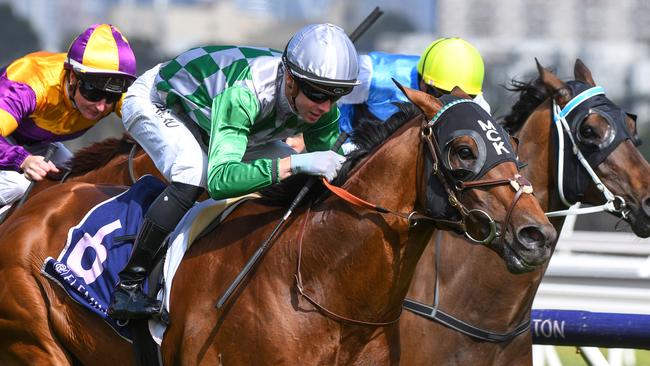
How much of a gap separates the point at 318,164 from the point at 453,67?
167 cm

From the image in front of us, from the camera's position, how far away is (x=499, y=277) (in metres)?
4.38

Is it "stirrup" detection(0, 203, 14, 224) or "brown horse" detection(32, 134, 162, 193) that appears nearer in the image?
"stirrup" detection(0, 203, 14, 224)

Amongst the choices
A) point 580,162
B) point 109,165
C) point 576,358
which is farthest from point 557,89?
point 576,358

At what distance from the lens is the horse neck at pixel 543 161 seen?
4504mm

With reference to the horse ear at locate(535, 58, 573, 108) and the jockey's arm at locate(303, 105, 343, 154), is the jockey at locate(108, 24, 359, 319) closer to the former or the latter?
the jockey's arm at locate(303, 105, 343, 154)

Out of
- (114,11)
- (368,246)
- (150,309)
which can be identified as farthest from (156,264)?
(114,11)

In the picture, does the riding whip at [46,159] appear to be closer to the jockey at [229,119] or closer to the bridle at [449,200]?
the jockey at [229,119]

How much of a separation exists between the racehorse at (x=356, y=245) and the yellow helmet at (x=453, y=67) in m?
1.40

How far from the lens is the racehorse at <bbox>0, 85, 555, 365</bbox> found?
11.1 ft

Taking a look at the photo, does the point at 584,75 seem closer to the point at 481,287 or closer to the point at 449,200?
the point at 481,287

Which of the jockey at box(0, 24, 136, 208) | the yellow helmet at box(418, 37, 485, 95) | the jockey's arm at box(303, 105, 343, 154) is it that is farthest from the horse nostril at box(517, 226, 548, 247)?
the jockey at box(0, 24, 136, 208)

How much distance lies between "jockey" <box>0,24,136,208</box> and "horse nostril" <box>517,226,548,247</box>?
2225 millimetres

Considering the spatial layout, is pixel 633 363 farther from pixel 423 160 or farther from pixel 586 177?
pixel 423 160

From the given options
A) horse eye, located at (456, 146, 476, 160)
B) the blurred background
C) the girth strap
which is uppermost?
horse eye, located at (456, 146, 476, 160)
